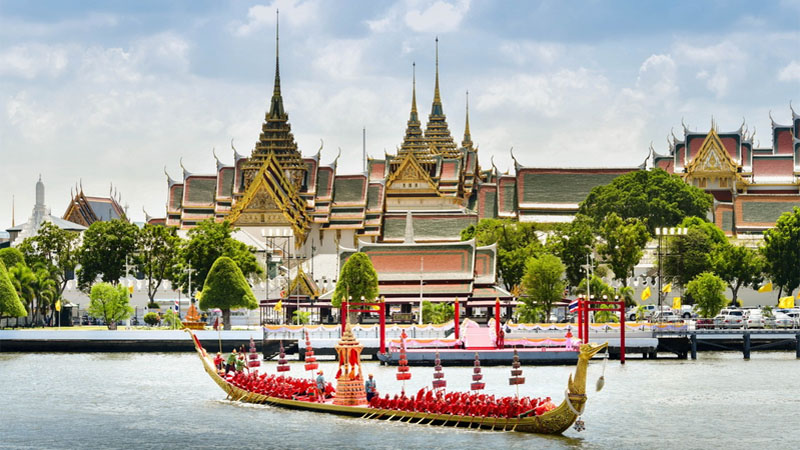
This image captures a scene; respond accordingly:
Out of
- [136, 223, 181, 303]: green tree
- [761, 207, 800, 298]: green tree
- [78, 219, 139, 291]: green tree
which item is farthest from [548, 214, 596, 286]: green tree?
[78, 219, 139, 291]: green tree

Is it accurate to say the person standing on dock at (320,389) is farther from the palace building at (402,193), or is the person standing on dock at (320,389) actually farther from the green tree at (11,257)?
the palace building at (402,193)

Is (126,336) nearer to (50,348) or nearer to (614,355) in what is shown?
(50,348)

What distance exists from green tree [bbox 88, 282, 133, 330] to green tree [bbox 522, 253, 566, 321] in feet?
68.6

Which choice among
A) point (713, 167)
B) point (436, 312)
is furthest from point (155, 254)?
point (713, 167)

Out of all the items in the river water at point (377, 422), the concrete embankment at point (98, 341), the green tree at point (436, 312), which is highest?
the green tree at point (436, 312)

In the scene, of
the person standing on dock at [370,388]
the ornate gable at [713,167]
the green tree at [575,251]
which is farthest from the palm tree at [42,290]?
the ornate gable at [713,167]

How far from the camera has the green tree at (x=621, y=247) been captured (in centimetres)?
9144

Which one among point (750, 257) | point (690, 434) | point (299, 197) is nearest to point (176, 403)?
point (690, 434)

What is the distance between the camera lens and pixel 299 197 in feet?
393

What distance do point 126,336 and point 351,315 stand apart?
13405 mm

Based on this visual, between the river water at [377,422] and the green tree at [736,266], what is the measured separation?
20.8 m

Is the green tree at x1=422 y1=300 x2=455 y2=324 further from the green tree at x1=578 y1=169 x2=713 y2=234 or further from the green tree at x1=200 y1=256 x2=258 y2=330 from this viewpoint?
the green tree at x1=578 y1=169 x2=713 y2=234

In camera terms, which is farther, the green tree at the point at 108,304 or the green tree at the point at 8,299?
the green tree at the point at 108,304

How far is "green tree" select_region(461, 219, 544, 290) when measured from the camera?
92375 millimetres
